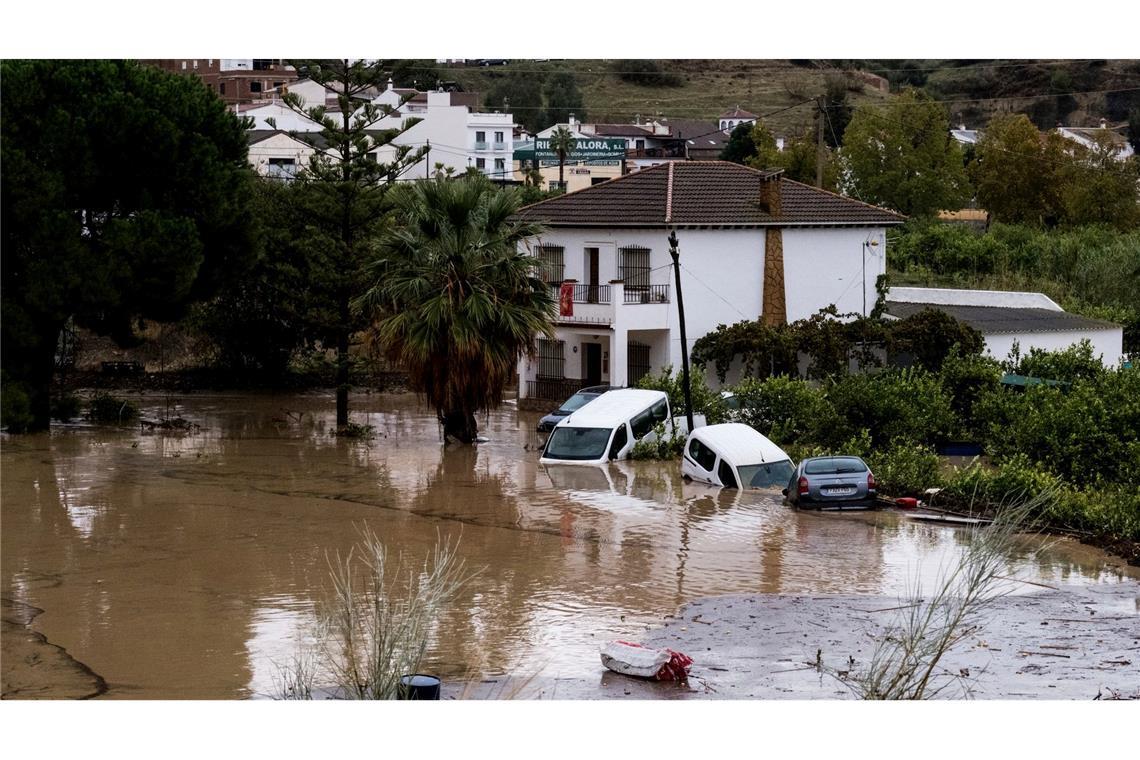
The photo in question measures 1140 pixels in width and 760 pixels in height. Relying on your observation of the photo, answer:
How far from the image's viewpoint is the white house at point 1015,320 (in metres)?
41.2

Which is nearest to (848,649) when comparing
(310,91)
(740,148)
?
(310,91)

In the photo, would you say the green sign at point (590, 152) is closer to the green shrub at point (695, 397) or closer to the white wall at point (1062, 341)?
the white wall at point (1062, 341)

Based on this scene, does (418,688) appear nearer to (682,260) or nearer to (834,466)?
(834,466)

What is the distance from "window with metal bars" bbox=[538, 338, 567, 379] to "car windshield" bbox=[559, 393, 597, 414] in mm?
5408

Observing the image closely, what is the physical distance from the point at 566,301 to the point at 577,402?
4.52m

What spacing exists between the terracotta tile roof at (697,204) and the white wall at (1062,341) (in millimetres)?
4651

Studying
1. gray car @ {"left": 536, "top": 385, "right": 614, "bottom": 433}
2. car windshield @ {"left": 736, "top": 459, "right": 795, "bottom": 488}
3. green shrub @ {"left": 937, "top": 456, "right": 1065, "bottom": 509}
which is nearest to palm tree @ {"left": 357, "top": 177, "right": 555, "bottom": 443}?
gray car @ {"left": 536, "top": 385, "right": 614, "bottom": 433}

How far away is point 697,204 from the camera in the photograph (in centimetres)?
4109

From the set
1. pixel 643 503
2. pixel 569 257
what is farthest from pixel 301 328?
pixel 643 503

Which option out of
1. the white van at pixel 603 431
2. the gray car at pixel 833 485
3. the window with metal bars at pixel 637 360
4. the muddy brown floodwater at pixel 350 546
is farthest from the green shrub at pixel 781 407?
the window with metal bars at pixel 637 360

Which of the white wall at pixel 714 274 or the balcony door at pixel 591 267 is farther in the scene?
the balcony door at pixel 591 267

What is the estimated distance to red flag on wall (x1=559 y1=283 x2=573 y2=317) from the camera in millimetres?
39844

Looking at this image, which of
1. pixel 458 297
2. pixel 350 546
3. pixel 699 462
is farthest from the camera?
pixel 458 297

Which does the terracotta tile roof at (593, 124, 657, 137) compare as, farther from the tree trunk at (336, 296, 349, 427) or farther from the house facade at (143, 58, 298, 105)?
the tree trunk at (336, 296, 349, 427)
